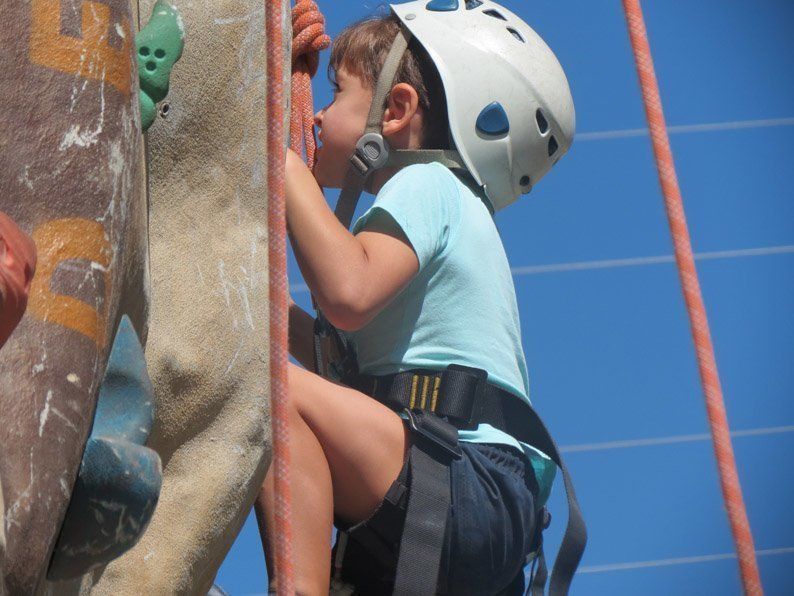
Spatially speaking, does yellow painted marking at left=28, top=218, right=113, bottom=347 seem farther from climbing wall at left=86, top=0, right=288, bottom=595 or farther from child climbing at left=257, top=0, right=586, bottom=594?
child climbing at left=257, top=0, right=586, bottom=594

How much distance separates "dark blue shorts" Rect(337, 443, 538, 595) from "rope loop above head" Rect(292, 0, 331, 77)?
468 mm

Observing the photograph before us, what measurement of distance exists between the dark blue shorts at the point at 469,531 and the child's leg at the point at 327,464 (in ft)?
0.08

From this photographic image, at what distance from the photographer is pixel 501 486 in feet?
5.69

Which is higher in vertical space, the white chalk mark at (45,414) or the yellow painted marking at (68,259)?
the yellow painted marking at (68,259)

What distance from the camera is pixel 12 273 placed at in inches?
32.4

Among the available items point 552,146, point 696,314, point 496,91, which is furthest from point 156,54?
point 552,146

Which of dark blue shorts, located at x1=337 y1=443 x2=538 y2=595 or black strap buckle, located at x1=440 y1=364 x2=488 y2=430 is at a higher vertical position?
black strap buckle, located at x1=440 y1=364 x2=488 y2=430

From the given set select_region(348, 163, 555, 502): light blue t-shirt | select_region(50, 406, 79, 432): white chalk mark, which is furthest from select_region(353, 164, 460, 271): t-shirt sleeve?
select_region(50, 406, 79, 432): white chalk mark

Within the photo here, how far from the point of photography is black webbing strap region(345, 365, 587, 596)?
1.75 m

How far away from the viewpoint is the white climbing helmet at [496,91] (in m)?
1.96

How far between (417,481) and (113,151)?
74 cm

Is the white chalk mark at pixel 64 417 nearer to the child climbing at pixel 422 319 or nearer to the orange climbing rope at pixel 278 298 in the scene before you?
the orange climbing rope at pixel 278 298

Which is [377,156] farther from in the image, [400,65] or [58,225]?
[58,225]

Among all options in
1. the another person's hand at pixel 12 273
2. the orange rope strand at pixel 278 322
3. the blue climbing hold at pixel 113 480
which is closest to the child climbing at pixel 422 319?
the orange rope strand at pixel 278 322
